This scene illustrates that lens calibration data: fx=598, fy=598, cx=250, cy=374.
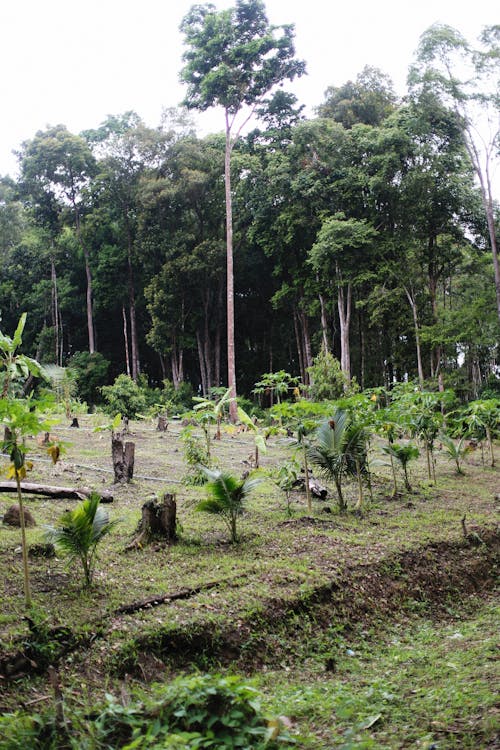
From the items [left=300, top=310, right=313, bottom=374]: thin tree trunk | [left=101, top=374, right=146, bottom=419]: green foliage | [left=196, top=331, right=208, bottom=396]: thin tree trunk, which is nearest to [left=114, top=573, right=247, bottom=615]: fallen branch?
[left=101, top=374, right=146, bottom=419]: green foliage

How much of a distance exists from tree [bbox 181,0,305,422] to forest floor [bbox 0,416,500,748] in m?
14.2

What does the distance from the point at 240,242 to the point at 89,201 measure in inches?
368

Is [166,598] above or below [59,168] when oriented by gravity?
below

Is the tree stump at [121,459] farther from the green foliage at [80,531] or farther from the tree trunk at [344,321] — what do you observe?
the tree trunk at [344,321]

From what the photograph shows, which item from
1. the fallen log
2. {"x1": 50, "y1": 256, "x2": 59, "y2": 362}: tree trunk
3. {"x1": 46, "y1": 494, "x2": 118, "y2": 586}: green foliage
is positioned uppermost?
{"x1": 50, "y1": 256, "x2": 59, "y2": 362}: tree trunk

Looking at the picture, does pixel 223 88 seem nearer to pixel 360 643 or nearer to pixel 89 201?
pixel 89 201

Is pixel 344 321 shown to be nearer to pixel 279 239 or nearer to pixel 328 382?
pixel 279 239

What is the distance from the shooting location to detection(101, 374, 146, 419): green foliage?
21.6m

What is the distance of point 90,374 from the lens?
31453 mm

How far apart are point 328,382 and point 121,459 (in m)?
9.79

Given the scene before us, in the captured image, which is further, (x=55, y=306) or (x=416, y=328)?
(x=55, y=306)

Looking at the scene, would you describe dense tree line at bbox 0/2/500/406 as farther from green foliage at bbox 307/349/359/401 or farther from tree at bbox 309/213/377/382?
green foliage at bbox 307/349/359/401

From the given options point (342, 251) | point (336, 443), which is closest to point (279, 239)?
point (342, 251)

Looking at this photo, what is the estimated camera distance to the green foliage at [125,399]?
21.6 metres
